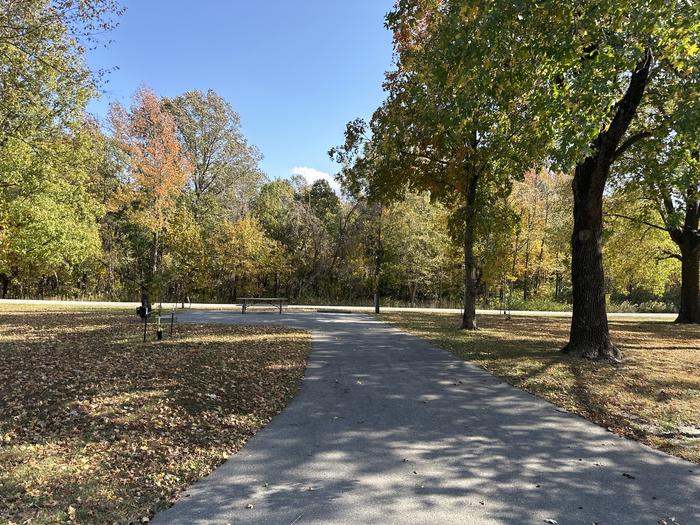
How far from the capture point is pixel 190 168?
2959 cm

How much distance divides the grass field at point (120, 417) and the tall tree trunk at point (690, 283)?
773 inches

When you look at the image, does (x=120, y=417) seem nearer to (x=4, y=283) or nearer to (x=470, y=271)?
A: (x=470, y=271)

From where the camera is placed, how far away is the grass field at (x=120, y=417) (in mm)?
3449

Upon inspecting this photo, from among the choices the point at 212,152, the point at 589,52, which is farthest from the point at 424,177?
the point at 212,152

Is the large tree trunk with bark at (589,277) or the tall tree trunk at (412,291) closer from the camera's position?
the large tree trunk with bark at (589,277)

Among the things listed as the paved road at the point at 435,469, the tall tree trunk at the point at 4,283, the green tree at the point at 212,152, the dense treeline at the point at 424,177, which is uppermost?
the green tree at the point at 212,152

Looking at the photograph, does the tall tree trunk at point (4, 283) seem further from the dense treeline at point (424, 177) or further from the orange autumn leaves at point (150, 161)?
the orange autumn leaves at point (150, 161)

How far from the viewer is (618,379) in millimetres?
7867

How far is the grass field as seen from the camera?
11.3 feet

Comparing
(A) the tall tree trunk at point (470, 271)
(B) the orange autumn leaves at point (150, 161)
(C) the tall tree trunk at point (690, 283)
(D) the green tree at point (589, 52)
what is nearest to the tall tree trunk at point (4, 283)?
(B) the orange autumn leaves at point (150, 161)

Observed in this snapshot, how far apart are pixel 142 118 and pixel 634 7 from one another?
3019 centimetres

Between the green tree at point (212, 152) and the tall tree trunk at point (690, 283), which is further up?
the green tree at point (212, 152)

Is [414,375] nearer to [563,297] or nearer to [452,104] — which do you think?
[452,104]

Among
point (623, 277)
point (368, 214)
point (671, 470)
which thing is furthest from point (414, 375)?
point (368, 214)
